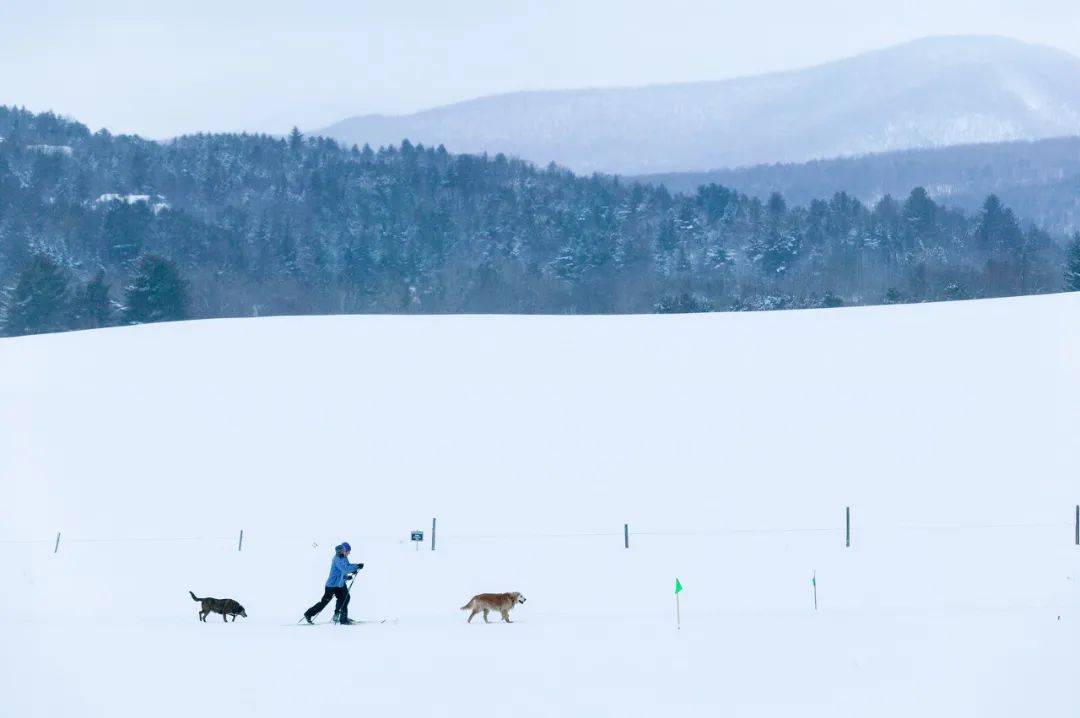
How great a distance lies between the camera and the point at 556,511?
2669 cm

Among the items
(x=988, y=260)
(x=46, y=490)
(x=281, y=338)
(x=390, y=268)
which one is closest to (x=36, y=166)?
(x=390, y=268)

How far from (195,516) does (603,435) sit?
420 inches

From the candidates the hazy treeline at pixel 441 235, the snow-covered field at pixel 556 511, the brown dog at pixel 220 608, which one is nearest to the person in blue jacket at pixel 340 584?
the snow-covered field at pixel 556 511

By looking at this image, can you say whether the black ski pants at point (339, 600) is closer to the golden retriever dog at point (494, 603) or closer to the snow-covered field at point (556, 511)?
the snow-covered field at point (556, 511)

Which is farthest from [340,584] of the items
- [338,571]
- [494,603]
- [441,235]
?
[441,235]

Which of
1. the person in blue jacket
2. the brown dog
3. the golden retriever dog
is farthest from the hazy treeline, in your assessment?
the person in blue jacket

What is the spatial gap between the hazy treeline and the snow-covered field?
55045mm

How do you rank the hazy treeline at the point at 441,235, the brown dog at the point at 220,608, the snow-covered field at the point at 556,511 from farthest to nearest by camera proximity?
the hazy treeline at the point at 441,235 → the brown dog at the point at 220,608 → the snow-covered field at the point at 556,511

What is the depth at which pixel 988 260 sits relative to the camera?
407 ft

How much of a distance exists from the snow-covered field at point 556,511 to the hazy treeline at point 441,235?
2167 inches

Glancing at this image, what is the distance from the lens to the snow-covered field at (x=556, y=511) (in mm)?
11867

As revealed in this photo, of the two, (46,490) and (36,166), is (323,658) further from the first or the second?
(36,166)

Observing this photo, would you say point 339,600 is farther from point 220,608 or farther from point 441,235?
point 441,235

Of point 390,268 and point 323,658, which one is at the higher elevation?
point 390,268
